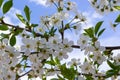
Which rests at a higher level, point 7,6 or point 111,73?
point 7,6

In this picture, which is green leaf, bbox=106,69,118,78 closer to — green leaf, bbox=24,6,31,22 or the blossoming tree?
the blossoming tree

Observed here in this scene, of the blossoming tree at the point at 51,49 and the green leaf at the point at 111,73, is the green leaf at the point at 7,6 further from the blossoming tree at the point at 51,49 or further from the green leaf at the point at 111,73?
the green leaf at the point at 111,73

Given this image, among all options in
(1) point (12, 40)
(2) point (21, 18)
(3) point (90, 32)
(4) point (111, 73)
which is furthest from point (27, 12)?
(4) point (111, 73)

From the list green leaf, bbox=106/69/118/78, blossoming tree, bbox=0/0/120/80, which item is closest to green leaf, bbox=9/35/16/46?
blossoming tree, bbox=0/0/120/80

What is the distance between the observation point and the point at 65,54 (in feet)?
8.96

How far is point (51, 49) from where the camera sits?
2.62 m

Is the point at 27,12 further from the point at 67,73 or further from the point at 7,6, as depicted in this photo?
the point at 67,73

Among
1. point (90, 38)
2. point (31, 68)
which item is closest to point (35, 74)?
point (31, 68)

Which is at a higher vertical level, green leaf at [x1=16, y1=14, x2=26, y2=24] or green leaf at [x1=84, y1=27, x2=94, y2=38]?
green leaf at [x1=16, y1=14, x2=26, y2=24]

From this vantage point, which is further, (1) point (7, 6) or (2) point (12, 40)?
(1) point (7, 6)

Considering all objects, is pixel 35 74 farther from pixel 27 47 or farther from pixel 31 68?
pixel 27 47

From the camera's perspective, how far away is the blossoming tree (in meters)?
2.64

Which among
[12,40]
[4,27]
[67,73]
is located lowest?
[67,73]

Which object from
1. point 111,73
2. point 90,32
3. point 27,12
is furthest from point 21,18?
point 111,73
